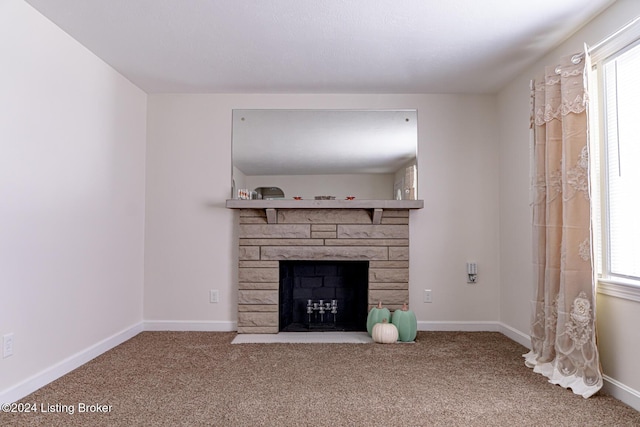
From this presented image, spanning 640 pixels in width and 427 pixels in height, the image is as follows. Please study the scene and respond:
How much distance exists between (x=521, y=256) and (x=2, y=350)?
3475mm

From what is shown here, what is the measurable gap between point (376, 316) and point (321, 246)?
30.3 inches

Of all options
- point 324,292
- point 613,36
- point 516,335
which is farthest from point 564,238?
point 324,292

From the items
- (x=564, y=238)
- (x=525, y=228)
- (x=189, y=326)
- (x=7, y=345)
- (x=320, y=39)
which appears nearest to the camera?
(x=7, y=345)

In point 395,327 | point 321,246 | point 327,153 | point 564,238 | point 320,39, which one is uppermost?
point 320,39

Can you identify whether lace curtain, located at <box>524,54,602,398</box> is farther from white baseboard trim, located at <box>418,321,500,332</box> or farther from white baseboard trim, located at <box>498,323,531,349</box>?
white baseboard trim, located at <box>418,321,500,332</box>

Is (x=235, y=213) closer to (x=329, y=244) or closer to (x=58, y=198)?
(x=329, y=244)

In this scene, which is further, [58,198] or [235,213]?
Result: [235,213]

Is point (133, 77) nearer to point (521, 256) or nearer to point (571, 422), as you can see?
point (521, 256)

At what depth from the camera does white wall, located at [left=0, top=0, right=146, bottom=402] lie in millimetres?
2426

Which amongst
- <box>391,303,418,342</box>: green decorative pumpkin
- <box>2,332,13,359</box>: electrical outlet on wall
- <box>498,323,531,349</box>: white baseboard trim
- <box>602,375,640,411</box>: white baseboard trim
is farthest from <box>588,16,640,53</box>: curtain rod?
<box>2,332,13,359</box>: electrical outlet on wall

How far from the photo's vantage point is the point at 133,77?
3.76 meters

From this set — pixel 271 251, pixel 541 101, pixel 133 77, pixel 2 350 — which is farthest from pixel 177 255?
pixel 541 101

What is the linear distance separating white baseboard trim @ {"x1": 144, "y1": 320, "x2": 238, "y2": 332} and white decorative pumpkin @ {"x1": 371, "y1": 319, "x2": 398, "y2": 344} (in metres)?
1.27

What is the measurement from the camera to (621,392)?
245cm
